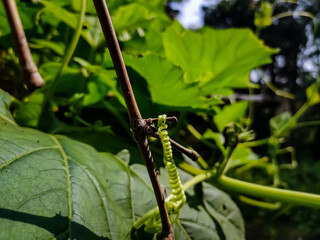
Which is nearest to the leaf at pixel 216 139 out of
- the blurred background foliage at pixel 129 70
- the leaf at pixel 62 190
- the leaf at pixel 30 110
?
the blurred background foliage at pixel 129 70

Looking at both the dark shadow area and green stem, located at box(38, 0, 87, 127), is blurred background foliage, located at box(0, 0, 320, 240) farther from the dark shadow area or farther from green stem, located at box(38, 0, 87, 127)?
the dark shadow area

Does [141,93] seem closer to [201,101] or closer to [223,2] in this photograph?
[201,101]

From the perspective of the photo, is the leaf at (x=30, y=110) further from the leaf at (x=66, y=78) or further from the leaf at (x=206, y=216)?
the leaf at (x=206, y=216)

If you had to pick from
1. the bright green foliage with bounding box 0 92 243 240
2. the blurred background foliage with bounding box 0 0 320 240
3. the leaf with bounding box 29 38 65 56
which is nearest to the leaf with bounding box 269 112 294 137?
the blurred background foliage with bounding box 0 0 320 240

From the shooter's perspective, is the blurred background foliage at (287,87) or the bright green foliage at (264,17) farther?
the blurred background foliage at (287,87)

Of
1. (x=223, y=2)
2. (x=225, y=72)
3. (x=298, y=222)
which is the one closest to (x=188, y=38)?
(x=225, y=72)

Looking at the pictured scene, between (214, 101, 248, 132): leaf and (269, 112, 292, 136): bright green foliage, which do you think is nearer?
(214, 101, 248, 132): leaf
